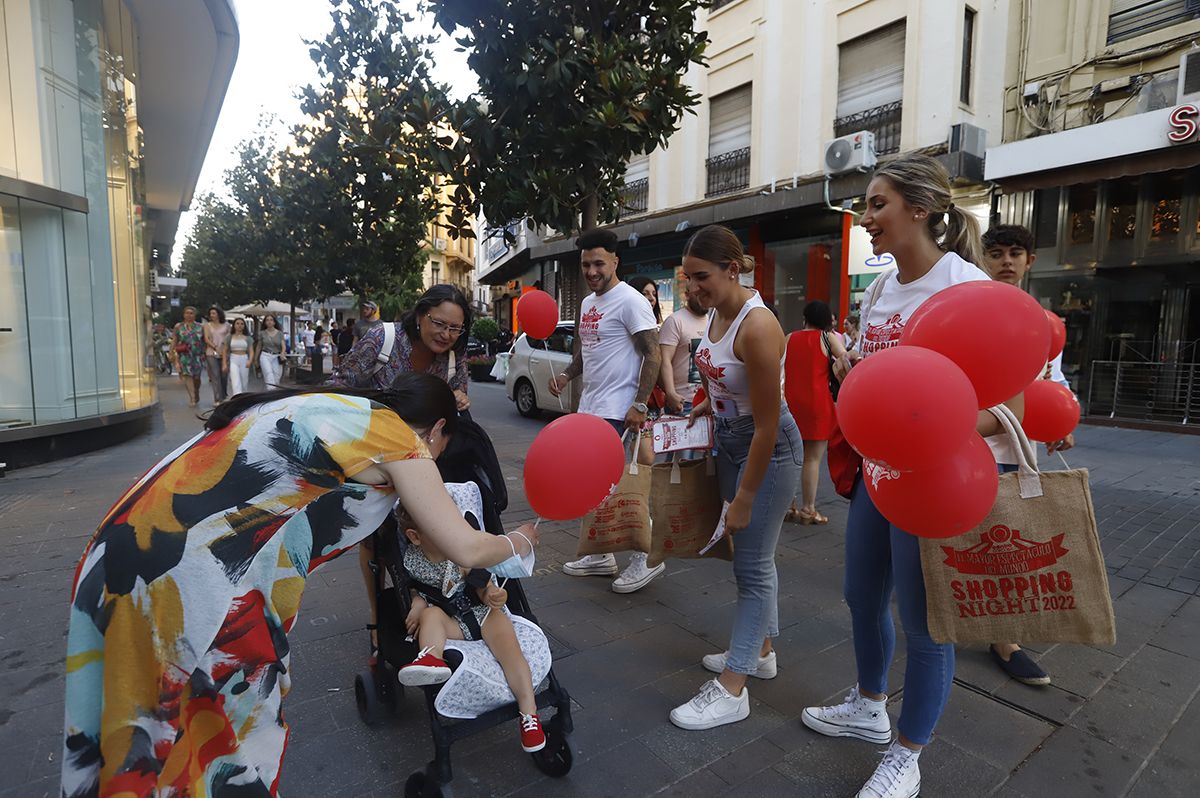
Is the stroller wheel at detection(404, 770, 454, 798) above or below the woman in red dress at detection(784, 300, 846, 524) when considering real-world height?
below

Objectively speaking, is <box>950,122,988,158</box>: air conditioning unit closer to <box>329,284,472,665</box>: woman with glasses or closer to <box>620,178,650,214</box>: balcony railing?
<box>620,178,650,214</box>: balcony railing

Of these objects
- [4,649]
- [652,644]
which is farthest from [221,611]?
[4,649]

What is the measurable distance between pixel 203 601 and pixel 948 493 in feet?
5.37

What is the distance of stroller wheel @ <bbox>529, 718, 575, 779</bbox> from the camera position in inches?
81.4

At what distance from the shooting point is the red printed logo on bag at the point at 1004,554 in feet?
5.57

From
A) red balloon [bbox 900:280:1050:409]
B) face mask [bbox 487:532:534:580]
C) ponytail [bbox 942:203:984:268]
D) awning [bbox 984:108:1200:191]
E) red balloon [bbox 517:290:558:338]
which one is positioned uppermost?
awning [bbox 984:108:1200:191]

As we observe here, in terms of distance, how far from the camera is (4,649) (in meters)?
2.87

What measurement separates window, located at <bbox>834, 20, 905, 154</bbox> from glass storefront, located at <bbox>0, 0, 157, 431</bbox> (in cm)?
1144

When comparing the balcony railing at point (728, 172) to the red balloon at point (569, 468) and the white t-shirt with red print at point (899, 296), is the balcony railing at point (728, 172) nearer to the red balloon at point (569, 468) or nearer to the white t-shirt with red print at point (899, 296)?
the white t-shirt with red print at point (899, 296)

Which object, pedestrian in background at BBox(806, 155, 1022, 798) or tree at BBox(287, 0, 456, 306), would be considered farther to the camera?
tree at BBox(287, 0, 456, 306)

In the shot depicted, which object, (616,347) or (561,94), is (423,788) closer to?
(616,347)

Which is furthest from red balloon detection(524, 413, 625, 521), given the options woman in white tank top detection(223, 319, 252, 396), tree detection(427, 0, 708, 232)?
woman in white tank top detection(223, 319, 252, 396)

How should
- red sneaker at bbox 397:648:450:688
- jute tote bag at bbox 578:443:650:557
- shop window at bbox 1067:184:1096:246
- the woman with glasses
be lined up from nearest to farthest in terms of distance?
red sneaker at bbox 397:648:450:688 → the woman with glasses → jute tote bag at bbox 578:443:650:557 → shop window at bbox 1067:184:1096:246

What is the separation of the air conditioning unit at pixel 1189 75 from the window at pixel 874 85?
3640 millimetres
